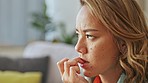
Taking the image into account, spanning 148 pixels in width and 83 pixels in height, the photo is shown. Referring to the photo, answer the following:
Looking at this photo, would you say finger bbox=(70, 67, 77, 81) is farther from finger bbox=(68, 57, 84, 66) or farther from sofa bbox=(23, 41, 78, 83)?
sofa bbox=(23, 41, 78, 83)

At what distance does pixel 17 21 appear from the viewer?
396 cm

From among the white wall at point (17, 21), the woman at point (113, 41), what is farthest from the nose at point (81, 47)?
the white wall at point (17, 21)

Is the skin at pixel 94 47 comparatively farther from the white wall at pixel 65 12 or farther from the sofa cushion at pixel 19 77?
the white wall at pixel 65 12

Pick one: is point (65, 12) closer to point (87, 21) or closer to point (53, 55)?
point (53, 55)

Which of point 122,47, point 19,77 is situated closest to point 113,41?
point 122,47

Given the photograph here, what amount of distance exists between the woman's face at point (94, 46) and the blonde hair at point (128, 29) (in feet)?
0.07

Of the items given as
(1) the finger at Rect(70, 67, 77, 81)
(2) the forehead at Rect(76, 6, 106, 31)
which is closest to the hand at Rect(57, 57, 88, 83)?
(1) the finger at Rect(70, 67, 77, 81)

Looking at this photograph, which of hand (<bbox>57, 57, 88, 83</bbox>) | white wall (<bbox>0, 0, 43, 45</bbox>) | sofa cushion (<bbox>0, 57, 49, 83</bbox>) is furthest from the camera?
white wall (<bbox>0, 0, 43, 45</bbox>)

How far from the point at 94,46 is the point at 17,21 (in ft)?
9.60

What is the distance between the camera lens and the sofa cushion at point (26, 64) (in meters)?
2.95

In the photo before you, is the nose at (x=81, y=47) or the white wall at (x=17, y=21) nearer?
the nose at (x=81, y=47)

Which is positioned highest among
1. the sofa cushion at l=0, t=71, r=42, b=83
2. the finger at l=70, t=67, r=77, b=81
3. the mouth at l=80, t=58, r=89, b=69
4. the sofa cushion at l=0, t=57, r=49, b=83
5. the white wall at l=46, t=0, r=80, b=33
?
the white wall at l=46, t=0, r=80, b=33

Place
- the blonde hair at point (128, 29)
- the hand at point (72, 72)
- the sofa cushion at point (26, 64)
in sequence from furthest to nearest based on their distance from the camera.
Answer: the sofa cushion at point (26, 64), the hand at point (72, 72), the blonde hair at point (128, 29)

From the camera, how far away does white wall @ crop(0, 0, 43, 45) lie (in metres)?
3.90
